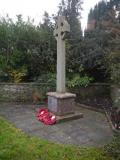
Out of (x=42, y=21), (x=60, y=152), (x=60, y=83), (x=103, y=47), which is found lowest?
(x=60, y=152)

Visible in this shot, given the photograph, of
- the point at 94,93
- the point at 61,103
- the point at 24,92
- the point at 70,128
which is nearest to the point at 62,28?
the point at 61,103

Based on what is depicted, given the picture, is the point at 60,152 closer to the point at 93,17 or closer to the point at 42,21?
the point at 42,21

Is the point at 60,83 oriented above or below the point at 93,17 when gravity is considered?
below

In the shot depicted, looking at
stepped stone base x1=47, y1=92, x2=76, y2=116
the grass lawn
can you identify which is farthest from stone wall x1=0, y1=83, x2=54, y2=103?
the grass lawn

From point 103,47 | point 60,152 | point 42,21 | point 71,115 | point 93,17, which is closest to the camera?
point 60,152

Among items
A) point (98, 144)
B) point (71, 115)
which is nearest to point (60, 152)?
point (98, 144)

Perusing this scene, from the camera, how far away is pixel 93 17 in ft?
47.1

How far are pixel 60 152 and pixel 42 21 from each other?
8.07m

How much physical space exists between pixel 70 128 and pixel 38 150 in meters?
1.49

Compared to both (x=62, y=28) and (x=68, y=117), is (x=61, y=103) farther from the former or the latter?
(x=62, y=28)

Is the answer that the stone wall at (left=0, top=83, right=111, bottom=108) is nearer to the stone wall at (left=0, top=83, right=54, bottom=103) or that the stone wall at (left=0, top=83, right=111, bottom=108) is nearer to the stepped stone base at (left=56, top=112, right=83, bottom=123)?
the stone wall at (left=0, top=83, right=54, bottom=103)

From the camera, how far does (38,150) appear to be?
175 inches

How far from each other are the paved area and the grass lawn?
316mm

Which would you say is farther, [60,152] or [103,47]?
[103,47]
